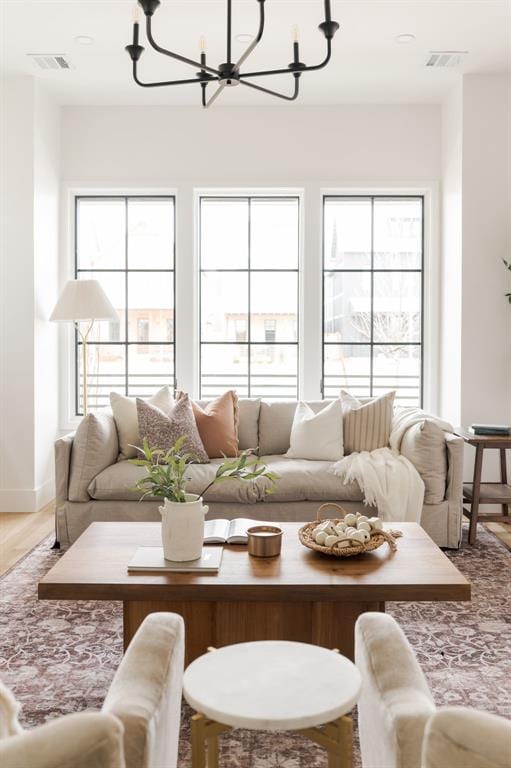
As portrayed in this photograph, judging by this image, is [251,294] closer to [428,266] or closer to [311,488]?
[428,266]

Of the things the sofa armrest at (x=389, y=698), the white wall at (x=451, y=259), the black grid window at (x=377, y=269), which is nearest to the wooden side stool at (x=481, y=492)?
the white wall at (x=451, y=259)

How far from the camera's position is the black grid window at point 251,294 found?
5625mm

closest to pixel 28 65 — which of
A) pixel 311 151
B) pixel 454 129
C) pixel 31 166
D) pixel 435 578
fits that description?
pixel 31 166

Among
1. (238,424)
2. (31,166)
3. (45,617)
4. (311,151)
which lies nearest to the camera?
(45,617)

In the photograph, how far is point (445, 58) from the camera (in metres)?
4.59

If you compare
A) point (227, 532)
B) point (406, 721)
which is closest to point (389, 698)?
point (406, 721)

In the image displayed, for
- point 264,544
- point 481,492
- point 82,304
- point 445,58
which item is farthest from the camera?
point 82,304

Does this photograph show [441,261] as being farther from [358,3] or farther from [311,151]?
[358,3]

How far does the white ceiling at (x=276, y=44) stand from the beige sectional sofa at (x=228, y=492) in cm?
236

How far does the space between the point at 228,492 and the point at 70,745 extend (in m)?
2.96

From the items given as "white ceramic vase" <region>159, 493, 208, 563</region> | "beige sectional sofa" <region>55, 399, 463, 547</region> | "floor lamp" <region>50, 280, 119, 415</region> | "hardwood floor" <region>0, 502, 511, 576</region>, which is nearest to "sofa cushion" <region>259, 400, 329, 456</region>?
"beige sectional sofa" <region>55, 399, 463, 547</region>

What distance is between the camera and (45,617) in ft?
10.1

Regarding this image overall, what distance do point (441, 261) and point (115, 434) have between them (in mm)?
2896

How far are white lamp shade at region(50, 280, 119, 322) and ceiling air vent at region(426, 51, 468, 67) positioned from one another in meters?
2.74
